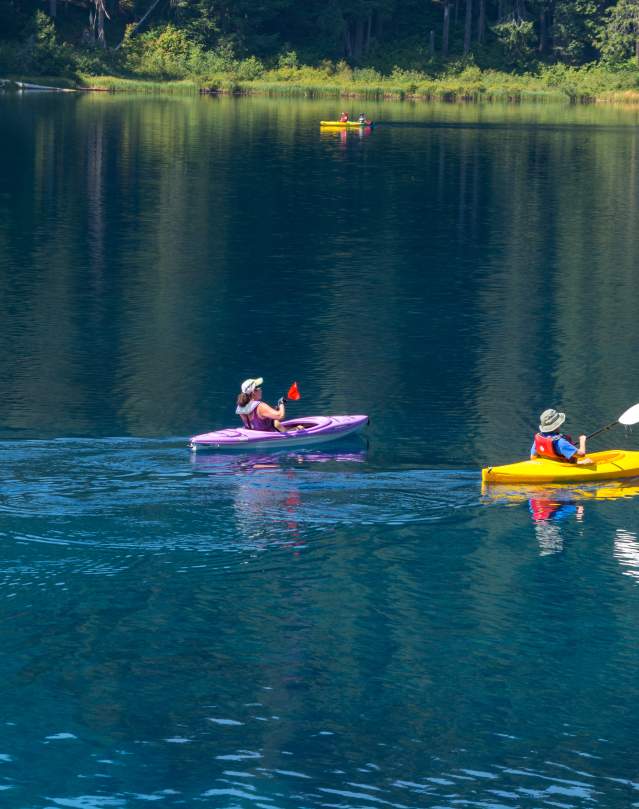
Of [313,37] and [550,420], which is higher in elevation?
[313,37]

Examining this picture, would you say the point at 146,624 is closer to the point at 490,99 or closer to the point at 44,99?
the point at 44,99

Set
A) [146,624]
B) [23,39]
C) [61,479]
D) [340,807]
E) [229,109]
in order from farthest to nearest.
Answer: [23,39]
[229,109]
[61,479]
[146,624]
[340,807]

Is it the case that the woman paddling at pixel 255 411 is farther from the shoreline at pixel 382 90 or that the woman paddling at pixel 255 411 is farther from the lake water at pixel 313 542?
the shoreline at pixel 382 90

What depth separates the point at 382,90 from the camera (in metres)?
134

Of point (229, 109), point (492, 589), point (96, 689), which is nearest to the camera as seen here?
point (96, 689)

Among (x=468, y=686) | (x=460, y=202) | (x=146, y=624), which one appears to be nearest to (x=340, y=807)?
(x=468, y=686)

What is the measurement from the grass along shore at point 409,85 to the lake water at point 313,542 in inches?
3457

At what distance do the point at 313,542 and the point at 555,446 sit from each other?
5040mm

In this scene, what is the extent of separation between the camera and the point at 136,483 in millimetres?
23125

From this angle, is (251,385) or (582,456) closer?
(582,456)

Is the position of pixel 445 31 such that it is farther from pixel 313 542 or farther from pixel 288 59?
pixel 313 542

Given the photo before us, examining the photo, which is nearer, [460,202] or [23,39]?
[460,202]

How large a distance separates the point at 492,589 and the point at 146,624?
5.02m

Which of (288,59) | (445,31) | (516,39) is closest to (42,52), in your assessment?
(288,59)
